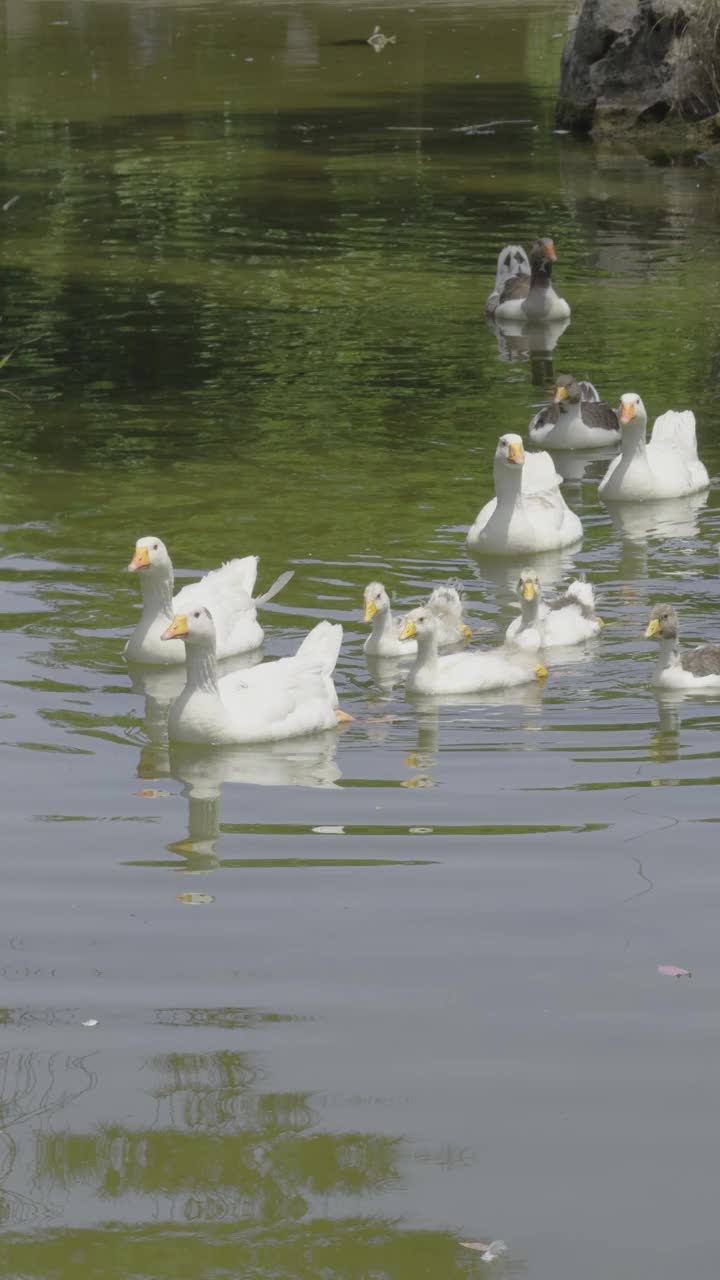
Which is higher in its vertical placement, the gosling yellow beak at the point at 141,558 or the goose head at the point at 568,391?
the goose head at the point at 568,391

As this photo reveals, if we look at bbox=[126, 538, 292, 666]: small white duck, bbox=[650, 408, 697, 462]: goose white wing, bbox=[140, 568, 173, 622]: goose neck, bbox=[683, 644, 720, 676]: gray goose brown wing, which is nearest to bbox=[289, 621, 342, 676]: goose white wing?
bbox=[126, 538, 292, 666]: small white duck

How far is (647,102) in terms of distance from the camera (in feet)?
110

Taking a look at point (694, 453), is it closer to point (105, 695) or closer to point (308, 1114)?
point (105, 695)

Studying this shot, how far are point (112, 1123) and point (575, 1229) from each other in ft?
5.06

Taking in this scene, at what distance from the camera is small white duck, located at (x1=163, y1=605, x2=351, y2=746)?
10.4 meters

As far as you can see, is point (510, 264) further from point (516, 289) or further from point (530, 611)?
point (530, 611)

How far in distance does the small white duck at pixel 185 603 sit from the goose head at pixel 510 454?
88.7 inches

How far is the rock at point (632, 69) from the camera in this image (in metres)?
32.9

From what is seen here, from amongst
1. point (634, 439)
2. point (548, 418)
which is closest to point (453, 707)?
point (634, 439)

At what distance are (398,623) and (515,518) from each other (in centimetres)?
197

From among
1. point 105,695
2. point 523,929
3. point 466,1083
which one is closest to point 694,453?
point 105,695

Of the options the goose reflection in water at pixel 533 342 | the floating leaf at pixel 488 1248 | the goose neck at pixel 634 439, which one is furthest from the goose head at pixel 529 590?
the goose reflection in water at pixel 533 342

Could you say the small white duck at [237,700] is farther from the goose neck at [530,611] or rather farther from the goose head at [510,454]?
the goose head at [510,454]

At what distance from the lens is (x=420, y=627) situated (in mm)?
11039
